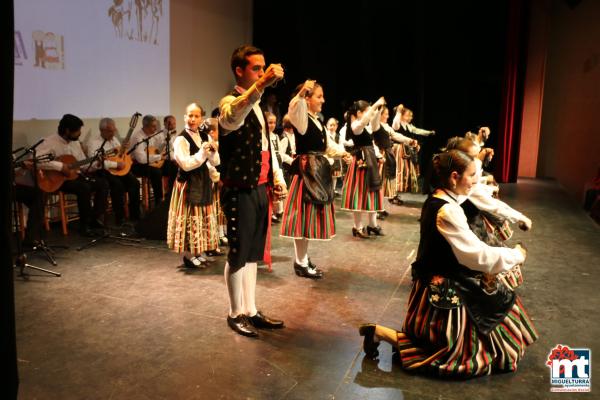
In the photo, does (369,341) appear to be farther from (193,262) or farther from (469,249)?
(193,262)

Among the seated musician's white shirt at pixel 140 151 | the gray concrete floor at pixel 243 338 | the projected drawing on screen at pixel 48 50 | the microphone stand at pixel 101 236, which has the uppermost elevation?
the projected drawing on screen at pixel 48 50

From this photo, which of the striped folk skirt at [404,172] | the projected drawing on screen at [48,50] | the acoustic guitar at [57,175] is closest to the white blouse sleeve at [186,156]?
the acoustic guitar at [57,175]

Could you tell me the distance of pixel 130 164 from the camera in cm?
588

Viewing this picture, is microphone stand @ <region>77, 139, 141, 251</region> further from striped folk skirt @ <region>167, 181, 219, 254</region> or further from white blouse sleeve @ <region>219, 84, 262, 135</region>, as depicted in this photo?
white blouse sleeve @ <region>219, 84, 262, 135</region>

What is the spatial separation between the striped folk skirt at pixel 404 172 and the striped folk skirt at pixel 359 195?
2.26 metres

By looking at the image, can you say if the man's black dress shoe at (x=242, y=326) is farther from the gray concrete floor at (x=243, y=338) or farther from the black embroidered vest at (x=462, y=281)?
the black embroidered vest at (x=462, y=281)

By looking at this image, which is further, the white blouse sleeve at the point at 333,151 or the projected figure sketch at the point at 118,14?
the projected figure sketch at the point at 118,14

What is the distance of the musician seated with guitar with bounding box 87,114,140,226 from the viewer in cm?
555

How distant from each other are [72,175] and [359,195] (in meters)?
2.76

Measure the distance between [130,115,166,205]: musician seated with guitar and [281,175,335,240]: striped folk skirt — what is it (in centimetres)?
274

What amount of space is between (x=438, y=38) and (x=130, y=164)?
6.25 metres

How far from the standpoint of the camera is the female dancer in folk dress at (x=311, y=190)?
3691mm

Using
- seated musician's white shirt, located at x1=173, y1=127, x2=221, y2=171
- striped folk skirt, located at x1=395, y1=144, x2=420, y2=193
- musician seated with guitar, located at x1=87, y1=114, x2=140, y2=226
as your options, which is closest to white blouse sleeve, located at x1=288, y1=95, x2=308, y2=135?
seated musician's white shirt, located at x1=173, y1=127, x2=221, y2=171

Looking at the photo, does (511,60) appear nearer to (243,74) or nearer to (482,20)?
(482,20)
